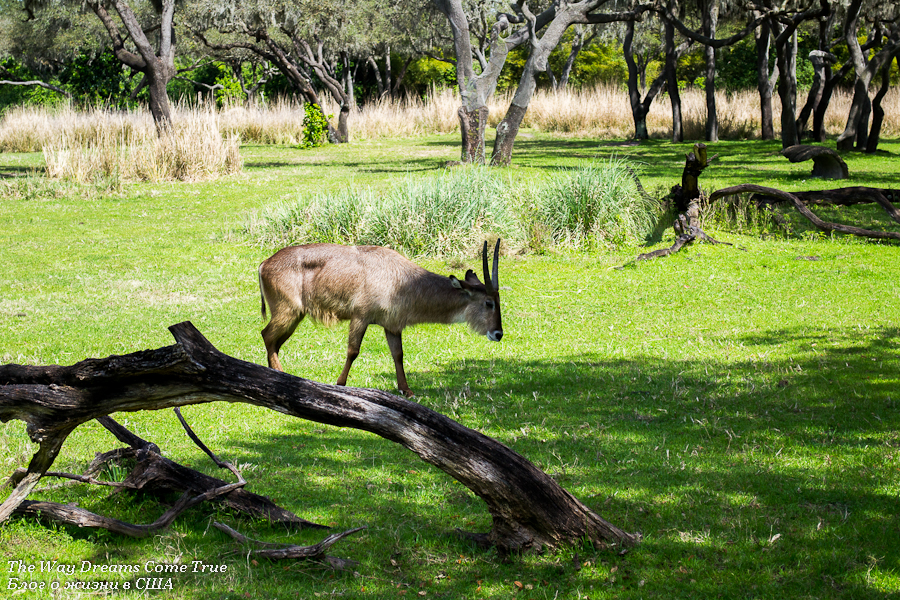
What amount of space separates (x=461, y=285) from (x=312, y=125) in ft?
81.3

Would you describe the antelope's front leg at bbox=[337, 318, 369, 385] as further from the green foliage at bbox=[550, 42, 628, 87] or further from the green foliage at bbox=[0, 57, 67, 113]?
the green foliage at bbox=[550, 42, 628, 87]

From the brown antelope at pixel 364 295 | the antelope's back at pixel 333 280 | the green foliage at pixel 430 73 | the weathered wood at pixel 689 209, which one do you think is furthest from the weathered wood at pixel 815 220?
the green foliage at pixel 430 73

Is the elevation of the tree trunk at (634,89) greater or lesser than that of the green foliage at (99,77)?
lesser

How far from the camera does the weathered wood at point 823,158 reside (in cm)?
1772

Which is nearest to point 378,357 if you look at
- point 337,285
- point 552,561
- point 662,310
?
point 337,285

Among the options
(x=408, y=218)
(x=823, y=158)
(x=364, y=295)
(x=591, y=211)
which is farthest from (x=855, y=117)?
(x=364, y=295)

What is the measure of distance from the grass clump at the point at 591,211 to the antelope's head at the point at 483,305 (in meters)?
6.52

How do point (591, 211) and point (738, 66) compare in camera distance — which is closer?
point (591, 211)

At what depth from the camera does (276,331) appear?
7402 millimetres

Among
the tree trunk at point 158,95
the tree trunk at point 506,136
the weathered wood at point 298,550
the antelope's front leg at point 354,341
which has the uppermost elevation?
the tree trunk at point 158,95

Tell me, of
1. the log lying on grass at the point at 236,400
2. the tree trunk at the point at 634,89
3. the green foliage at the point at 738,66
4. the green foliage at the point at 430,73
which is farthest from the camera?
the green foliage at the point at 430,73

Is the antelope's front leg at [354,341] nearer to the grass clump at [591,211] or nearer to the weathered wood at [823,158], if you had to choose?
the grass clump at [591,211]

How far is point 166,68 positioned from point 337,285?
20.8 meters

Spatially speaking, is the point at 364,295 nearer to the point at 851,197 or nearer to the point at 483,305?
the point at 483,305
